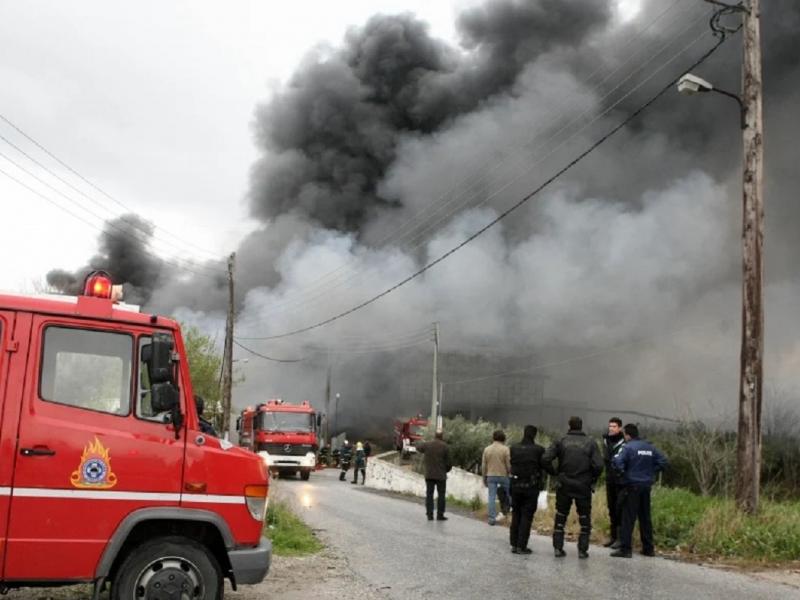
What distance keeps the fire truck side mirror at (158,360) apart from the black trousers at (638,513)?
610cm

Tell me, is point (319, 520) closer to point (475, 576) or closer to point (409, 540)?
point (409, 540)

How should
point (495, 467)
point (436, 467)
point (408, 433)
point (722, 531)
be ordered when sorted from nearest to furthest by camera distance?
point (722, 531) → point (495, 467) → point (436, 467) → point (408, 433)

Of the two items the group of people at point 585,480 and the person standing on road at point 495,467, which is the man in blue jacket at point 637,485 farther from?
the person standing on road at point 495,467

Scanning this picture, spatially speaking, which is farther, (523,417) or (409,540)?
(523,417)

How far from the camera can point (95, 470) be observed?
482 cm

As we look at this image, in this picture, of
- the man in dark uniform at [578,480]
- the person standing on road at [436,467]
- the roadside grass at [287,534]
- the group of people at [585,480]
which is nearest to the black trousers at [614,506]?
the group of people at [585,480]

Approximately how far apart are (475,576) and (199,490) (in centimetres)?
332

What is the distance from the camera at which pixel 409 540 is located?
32.7ft

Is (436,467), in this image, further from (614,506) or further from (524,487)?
(524,487)

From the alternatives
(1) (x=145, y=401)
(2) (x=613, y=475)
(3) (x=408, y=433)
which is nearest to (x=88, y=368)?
(1) (x=145, y=401)

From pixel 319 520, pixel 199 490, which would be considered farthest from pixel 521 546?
pixel 199 490

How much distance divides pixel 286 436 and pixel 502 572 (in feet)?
71.8

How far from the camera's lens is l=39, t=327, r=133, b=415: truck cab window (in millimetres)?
4875

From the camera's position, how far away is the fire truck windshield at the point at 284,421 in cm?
2900
